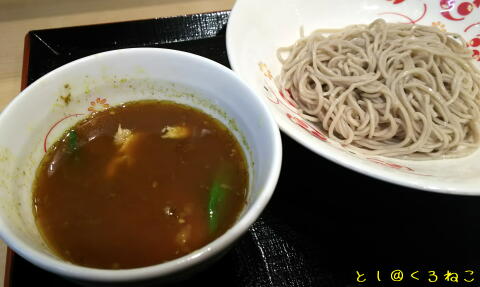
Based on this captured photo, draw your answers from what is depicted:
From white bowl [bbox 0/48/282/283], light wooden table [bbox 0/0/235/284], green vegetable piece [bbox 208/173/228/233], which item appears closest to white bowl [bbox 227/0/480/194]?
white bowl [bbox 0/48/282/283]

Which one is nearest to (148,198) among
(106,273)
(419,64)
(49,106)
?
(106,273)

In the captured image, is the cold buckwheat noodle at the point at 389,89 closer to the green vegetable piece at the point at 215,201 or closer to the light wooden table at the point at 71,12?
the green vegetable piece at the point at 215,201

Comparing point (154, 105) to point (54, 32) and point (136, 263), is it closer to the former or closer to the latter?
point (136, 263)

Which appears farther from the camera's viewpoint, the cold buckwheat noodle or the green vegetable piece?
A: the cold buckwheat noodle

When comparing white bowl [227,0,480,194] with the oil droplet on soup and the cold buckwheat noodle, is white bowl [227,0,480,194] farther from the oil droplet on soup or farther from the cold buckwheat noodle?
the oil droplet on soup

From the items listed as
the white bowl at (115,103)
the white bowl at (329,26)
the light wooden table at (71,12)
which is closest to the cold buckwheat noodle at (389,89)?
the white bowl at (329,26)
